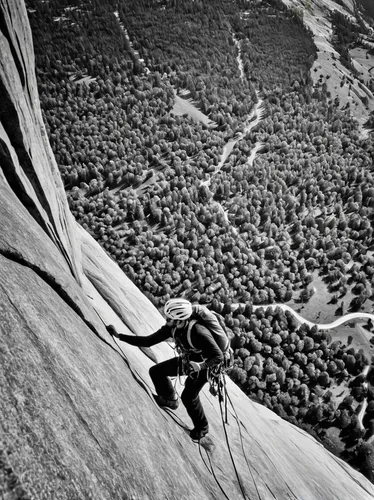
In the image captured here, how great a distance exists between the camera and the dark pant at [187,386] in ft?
30.6

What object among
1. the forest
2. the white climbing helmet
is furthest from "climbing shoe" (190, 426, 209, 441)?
the forest

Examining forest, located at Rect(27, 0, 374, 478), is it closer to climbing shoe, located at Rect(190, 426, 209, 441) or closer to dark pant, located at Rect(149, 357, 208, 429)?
climbing shoe, located at Rect(190, 426, 209, 441)

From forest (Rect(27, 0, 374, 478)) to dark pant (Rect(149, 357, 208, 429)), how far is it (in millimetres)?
42201

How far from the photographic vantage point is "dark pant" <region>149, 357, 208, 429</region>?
931 centimetres

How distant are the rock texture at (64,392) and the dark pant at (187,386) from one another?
0.45m

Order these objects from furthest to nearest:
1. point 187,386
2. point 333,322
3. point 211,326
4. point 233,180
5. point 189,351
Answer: point 233,180, point 333,322, point 187,386, point 189,351, point 211,326

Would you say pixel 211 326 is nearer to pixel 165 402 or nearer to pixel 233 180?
pixel 165 402

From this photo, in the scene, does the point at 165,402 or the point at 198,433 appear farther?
the point at 165,402

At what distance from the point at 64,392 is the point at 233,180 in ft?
289

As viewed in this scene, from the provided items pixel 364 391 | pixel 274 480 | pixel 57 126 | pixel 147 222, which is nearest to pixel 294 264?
pixel 364 391

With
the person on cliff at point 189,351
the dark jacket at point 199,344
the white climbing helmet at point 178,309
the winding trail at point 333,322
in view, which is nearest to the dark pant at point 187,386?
the person on cliff at point 189,351

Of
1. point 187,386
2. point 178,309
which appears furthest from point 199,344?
point 187,386

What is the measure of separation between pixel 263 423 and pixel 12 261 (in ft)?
47.1

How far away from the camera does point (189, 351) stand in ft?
29.0
